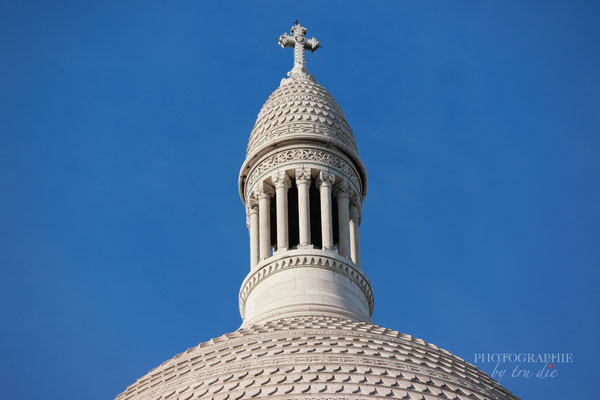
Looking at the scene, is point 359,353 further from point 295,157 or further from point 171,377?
point 295,157

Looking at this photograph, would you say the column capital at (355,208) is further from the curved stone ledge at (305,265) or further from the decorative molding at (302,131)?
the curved stone ledge at (305,265)

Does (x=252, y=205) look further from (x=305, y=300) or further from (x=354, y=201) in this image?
(x=305, y=300)

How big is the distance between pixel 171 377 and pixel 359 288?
6901mm

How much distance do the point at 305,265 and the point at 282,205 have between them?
1907 mm

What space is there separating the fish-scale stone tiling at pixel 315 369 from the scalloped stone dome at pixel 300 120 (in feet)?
20.6

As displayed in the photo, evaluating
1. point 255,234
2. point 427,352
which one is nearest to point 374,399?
point 427,352

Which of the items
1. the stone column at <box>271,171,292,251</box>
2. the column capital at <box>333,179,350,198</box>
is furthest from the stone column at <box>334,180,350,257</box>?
the stone column at <box>271,171,292,251</box>

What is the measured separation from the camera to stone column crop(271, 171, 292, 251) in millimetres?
34312

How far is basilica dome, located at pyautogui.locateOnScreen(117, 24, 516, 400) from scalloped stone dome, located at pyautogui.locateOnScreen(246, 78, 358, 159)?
0.04 meters

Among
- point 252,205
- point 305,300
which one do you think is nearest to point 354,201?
point 252,205

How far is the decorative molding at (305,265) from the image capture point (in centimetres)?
3362

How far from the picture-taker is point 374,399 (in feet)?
86.6

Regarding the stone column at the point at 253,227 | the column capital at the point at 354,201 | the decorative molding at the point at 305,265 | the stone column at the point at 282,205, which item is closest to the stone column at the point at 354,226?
the column capital at the point at 354,201

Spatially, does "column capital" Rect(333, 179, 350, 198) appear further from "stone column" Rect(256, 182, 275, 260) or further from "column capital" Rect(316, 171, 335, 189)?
"stone column" Rect(256, 182, 275, 260)
